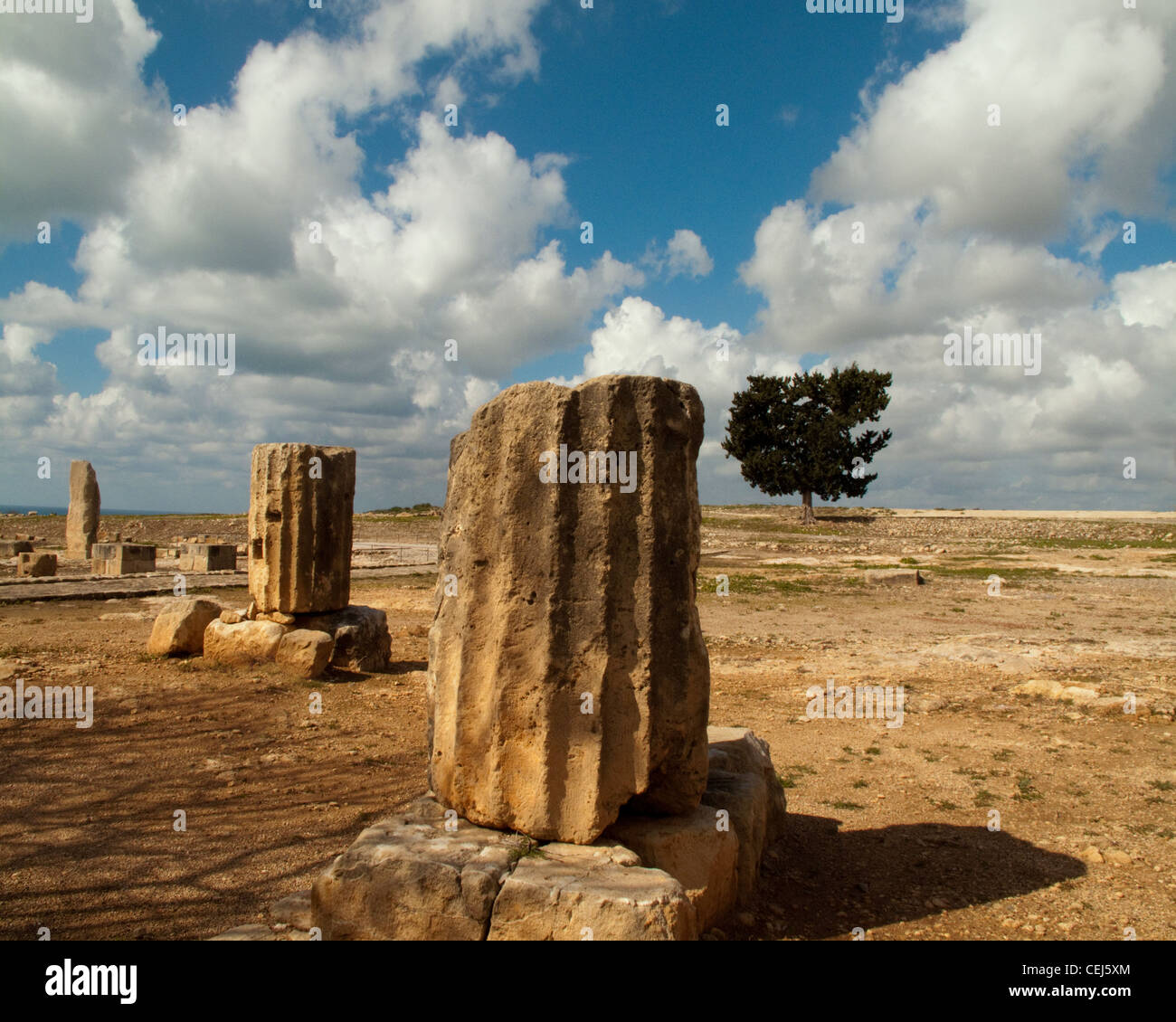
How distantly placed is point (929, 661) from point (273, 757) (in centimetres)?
785

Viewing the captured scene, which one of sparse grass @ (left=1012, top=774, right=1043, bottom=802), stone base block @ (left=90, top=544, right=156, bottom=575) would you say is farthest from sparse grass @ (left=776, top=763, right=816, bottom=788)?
stone base block @ (left=90, top=544, right=156, bottom=575)

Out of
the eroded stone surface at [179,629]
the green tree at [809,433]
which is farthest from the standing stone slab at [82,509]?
the green tree at [809,433]

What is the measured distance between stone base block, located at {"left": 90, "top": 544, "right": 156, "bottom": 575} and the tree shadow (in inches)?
737

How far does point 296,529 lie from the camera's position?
9344mm

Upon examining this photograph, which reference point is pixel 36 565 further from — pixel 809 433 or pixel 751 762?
pixel 809 433

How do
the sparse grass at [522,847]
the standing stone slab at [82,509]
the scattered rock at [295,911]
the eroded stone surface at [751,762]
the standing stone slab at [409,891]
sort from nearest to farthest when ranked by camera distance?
the standing stone slab at [409,891] → the sparse grass at [522,847] → the scattered rock at [295,911] → the eroded stone surface at [751,762] → the standing stone slab at [82,509]

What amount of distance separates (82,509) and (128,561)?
5.41 metres

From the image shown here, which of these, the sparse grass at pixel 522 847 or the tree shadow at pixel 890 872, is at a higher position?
the sparse grass at pixel 522 847

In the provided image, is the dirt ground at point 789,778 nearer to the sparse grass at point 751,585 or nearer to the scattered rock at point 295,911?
the scattered rock at point 295,911

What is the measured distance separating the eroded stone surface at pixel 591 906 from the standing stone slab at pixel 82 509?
23965 mm

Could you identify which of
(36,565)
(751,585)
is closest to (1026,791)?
(751,585)

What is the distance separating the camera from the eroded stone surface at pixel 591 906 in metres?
2.86

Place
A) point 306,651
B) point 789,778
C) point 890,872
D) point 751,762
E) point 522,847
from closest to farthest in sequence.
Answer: point 522,847
point 890,872
point 751,762
point 789,778
point 306,651
